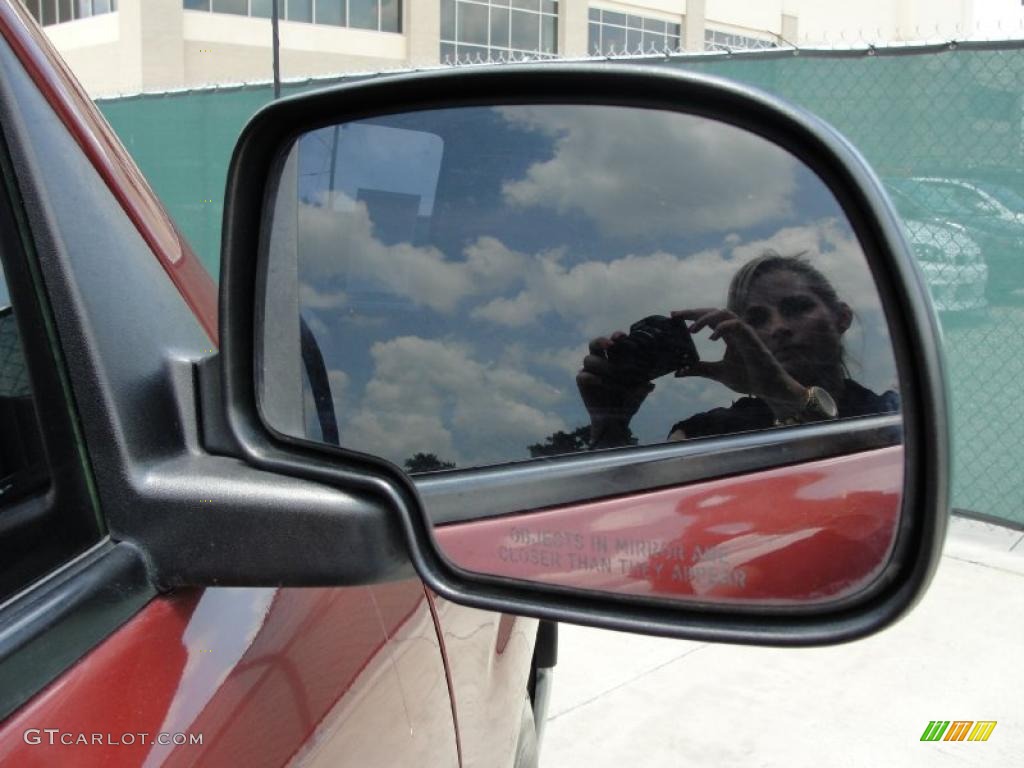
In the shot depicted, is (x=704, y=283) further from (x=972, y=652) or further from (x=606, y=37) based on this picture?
(x=606, y=37)

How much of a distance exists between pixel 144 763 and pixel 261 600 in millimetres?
236

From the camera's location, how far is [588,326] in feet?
3.48

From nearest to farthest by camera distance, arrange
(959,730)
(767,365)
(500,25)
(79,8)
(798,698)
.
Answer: (767,365) → (959,730) → (798,698) → (79,8) → (500,25)

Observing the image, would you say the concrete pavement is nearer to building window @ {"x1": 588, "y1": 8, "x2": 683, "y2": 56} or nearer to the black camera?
the black camera

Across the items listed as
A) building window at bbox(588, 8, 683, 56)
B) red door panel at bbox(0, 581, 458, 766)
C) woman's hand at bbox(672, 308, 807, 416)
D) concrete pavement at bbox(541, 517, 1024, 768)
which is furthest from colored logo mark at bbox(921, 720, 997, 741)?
building window at bbox(588, 8, 683, 56)

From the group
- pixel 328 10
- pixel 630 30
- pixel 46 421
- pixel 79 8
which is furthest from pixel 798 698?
pixel 630 30

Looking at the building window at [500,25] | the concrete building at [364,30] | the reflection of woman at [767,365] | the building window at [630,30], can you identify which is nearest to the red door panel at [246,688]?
the reflection of woman at [767,365]

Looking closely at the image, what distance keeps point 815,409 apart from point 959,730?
9.99 ft

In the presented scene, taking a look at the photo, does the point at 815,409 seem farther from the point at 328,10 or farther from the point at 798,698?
the point at 328,10

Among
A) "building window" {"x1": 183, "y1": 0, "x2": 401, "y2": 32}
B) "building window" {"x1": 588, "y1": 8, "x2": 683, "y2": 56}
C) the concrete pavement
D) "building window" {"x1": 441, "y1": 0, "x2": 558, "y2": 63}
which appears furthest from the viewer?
"building window" {"x1": 588, "y1": 8, "x2": 683, "y2": 56}

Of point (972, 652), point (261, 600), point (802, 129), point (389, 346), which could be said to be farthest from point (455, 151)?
point (972, 652)

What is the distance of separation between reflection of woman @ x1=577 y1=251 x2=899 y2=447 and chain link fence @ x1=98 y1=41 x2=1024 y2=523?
4.52 meters

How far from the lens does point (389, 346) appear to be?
113cm

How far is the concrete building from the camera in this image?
23.3m
